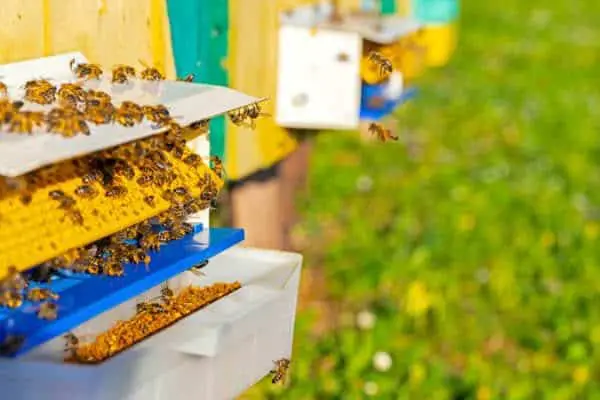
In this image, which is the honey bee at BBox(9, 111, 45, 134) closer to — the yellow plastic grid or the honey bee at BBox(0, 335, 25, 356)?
the yellow plastic grid

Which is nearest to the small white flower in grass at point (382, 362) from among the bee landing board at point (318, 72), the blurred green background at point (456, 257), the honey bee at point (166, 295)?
the blurred green background at point (456, 257)

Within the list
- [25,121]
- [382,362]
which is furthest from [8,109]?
[382,362]

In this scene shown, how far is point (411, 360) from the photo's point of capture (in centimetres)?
379

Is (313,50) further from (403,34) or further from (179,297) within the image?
(179,297)

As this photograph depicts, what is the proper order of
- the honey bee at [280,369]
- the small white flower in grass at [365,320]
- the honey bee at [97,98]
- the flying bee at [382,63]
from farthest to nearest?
the small white flower in grass at [365,320]
the flying bee at [382,63]
the honey bee at [280,369]
the honey bee at [97,98]

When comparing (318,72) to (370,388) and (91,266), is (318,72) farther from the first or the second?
(91,266)

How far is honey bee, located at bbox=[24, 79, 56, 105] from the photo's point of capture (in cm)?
161

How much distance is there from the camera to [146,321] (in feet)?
5.35

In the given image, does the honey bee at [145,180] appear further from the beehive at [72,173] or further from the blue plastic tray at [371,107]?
the blue plastic tray at [371,107]

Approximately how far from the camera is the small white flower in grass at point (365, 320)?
4160 millimetres

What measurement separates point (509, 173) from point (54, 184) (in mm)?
5415

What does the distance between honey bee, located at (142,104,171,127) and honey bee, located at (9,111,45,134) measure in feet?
0.52

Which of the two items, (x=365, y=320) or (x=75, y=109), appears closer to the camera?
(x=75, y=109)

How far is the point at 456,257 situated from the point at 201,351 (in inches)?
141
